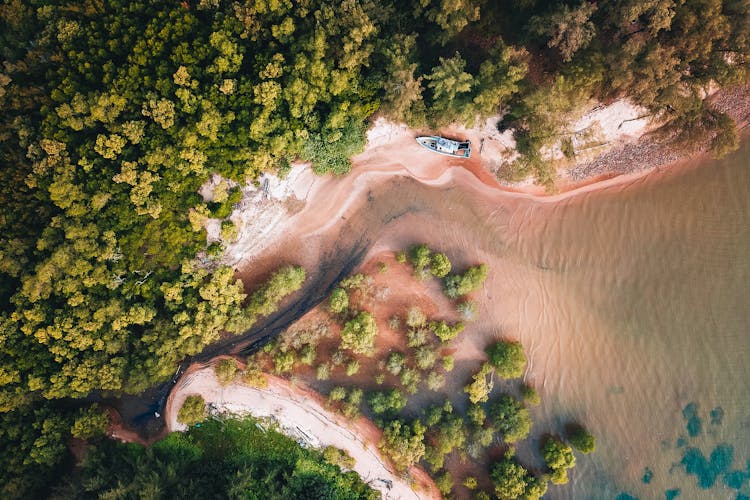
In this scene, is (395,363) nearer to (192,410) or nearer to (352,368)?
(352,368)

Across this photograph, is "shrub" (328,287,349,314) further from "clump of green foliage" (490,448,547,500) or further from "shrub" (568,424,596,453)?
"shrub" (568,424,596,453)

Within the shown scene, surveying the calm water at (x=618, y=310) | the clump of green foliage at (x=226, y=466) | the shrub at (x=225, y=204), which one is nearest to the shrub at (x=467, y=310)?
the calm water at (x=618, y=310)

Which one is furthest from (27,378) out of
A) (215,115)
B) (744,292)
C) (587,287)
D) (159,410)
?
(744,292)

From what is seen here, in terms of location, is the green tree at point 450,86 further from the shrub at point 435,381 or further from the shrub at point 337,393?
the shrub at point 337,393

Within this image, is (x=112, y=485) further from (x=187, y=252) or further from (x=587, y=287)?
(x=587, y=287)

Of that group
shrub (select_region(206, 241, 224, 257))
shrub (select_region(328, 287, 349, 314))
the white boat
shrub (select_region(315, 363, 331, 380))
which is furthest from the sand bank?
the white boat
